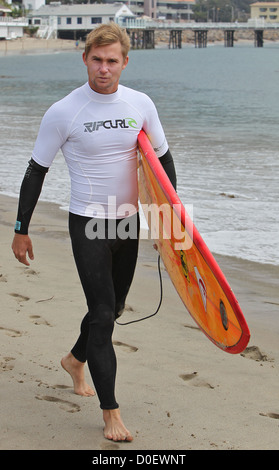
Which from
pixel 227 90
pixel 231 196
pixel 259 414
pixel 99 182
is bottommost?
pixel 227 90

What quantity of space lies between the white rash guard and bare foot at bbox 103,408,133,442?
2.78ft

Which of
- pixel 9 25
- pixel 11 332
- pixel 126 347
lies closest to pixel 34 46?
pixel 9 25

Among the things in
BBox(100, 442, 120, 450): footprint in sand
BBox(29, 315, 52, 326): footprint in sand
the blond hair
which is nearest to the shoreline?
BBox(29, 315, 52, 326): footprint in sand

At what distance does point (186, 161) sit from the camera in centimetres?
1312

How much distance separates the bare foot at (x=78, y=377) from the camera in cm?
352

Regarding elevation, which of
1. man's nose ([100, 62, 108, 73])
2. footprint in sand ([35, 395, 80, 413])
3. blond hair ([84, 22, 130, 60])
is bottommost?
footprint in sand ([35, 395, 80, 413])

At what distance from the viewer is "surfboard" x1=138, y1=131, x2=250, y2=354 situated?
9.64ft

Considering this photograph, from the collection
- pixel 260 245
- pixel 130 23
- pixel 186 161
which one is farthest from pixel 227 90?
pixel 130 23

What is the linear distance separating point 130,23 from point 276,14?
74.8 m

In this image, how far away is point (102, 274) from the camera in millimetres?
3135

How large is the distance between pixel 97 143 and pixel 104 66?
1.07 ft

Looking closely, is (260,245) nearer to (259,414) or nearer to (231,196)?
(231,196)

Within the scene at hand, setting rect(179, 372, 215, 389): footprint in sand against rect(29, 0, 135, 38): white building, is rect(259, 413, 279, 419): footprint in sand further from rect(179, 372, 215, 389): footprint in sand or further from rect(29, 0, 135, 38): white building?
rect(29, 0, 135, 38): white building

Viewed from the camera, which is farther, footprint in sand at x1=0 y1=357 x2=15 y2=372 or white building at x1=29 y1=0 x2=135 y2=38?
white building at x1=29 y1=0 x2=135 y2=38
